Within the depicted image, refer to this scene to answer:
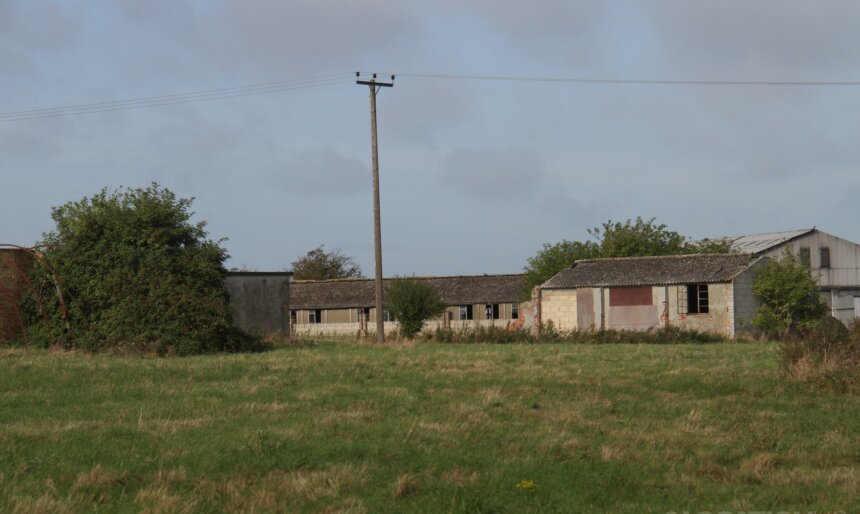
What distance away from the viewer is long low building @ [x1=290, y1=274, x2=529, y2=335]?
71625mm

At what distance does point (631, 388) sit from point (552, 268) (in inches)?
1744

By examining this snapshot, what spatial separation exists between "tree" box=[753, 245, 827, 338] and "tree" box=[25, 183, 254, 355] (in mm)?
27978

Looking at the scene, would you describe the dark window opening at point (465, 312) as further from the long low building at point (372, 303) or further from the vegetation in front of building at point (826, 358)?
the vegetation in front of building at point (826, 358)

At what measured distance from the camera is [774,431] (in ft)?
41.3

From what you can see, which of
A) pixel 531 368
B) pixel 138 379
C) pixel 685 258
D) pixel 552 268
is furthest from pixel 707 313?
pixel 138 379

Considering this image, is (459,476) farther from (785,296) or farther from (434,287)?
(434,287)

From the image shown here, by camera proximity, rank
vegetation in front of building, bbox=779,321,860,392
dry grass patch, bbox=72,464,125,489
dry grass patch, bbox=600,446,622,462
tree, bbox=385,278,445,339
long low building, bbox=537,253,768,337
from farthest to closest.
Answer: long low building, bbox=537,253,768,337 < tree, bbox=385,278,445,339 < vegetation in front of building, bbox=779,321,860,392 < dry grass patch, bbox=600,446,622,462 < dry grass patch, bbox=72,464,125,489

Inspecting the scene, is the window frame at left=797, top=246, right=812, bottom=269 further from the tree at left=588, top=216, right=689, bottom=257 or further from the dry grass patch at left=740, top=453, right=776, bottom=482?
the dry grass patch at left=740, top=453, right=776, bottom=482

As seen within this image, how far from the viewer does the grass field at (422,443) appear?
898 cm

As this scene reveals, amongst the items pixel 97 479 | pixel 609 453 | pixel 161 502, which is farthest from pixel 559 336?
pixel 161 502

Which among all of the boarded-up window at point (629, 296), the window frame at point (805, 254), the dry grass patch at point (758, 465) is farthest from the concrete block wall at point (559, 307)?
the dry grass patch at point (758, 465)

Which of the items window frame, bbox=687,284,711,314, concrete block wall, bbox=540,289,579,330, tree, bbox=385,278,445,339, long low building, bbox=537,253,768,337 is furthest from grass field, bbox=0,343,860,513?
concrete block wall, bbox=540,289,579,330

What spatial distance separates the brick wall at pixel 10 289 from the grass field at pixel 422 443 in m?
11.9

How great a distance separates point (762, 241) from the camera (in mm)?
67250
